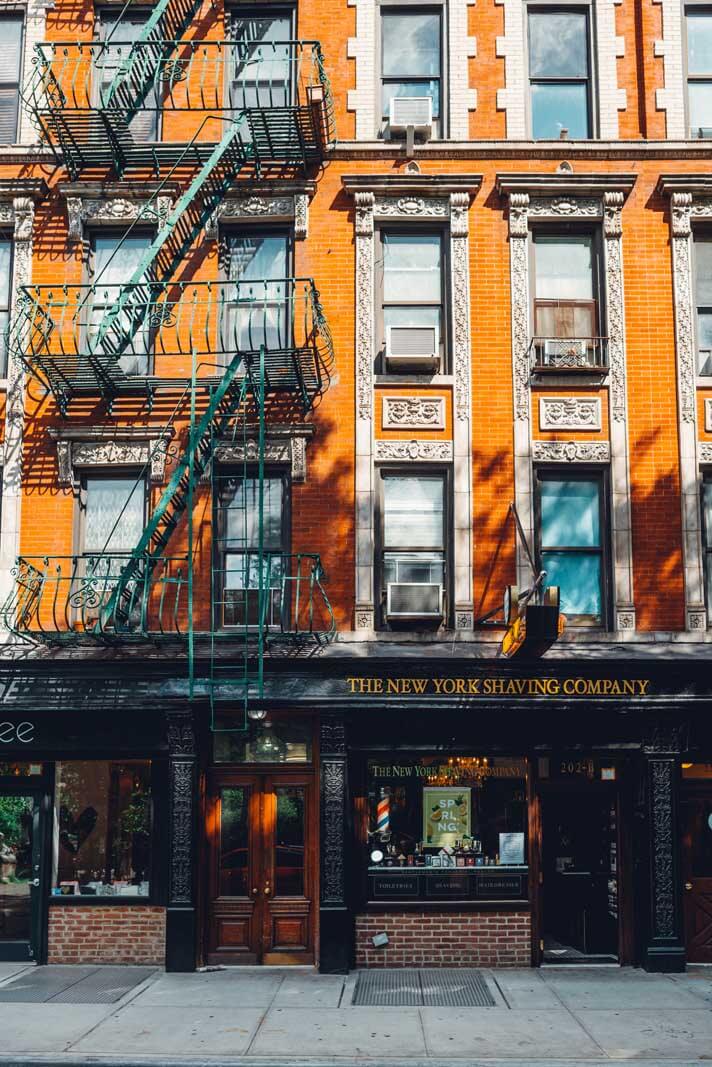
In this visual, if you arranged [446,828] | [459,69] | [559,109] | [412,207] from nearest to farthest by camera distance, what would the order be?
[446,828]
[412,207]
[459,69]
[559,109]

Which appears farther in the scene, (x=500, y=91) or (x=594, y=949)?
(x=500, y=91)

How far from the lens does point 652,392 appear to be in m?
14.9

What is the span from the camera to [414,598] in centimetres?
1438

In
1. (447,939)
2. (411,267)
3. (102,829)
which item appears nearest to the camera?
(447,939)

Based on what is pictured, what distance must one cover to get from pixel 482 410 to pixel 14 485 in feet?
20.5

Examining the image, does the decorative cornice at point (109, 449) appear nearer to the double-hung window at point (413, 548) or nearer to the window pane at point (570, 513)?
the double-hung window at point (413, 548)

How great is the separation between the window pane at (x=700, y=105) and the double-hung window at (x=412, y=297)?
3.93 meters

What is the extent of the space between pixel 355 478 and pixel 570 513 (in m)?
2.88

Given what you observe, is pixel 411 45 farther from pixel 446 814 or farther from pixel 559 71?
pixel 446 814

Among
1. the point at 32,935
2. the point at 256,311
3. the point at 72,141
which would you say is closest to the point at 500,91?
the point at 256,311

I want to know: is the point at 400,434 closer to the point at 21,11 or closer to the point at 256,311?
the point at 256,311

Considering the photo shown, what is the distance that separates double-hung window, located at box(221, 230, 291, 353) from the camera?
1529 cm

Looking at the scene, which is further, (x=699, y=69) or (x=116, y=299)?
(x=699, y=69)

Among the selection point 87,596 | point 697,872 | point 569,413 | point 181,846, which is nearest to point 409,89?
point 569,413
